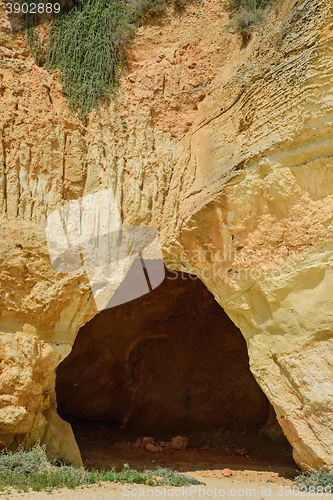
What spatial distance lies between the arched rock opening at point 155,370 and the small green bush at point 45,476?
4.04 metres

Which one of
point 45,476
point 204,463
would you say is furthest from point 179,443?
point 45,476

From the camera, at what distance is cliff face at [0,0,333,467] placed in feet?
17.2

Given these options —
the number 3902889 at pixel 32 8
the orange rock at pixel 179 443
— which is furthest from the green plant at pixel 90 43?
the orange rock at pixel 179 443

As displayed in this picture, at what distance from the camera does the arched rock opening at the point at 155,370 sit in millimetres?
9812

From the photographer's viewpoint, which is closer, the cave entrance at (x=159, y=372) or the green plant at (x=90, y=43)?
the green plant at (x=90, y=43)

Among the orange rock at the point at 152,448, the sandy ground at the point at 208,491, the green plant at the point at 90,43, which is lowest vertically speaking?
the orange rock at the point at 152,448

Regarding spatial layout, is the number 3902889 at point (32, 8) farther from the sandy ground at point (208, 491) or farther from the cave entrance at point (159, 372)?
the sandy ground at point (208, 491)

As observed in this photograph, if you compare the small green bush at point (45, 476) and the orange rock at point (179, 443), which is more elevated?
the small green bush at point (45, 476)

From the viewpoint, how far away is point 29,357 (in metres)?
5.84

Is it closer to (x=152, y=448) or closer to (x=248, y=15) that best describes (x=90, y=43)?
(x=248, y=15)

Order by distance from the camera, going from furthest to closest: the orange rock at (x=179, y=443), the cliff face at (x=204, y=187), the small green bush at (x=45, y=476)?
1. the orange rock at (x=179, y=443)
2. the cliff face at (x=204, y=187)
3. the small green bush at (x=45, y=476)

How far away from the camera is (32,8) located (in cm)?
749

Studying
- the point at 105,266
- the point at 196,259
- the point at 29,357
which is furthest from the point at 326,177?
the point at 29,357

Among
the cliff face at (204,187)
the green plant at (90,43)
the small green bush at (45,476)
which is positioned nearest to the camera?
the small green bush at (45,476)
